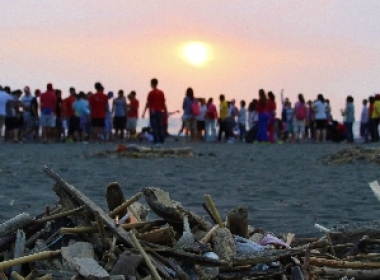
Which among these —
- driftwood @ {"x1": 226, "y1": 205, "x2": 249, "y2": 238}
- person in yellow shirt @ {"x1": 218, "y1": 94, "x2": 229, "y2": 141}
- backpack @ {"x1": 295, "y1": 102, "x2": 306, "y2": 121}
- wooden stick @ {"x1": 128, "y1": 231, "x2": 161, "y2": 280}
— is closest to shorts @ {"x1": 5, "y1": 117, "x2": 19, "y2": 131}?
person in yellow shirt @ {"x1": 218, "y1": 94, "x2": 229, "y2": 141}

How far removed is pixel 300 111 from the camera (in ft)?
94.7

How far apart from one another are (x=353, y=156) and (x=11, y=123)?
42.6ft

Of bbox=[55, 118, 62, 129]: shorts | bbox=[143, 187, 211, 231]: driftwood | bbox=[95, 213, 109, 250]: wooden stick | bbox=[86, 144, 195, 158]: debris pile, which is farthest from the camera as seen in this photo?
bbox=[55, 118, 62, 129]: shorts

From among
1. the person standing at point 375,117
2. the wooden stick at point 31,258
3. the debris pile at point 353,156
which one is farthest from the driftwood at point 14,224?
the person standing at point 375,117

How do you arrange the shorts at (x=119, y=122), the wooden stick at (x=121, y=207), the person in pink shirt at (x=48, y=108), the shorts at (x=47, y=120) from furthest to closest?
the shorts at (x=119, y=122), the shorts at (x=47, y=120), the person in pink shirt at (x=48, y=108), the wooden stick at (x=121, y=207)

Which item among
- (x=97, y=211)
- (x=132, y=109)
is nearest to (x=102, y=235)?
(x=97, y=211)

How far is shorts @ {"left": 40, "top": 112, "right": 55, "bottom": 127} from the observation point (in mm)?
25344

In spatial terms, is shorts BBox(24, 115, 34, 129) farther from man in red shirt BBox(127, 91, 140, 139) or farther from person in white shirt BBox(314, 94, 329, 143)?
person in white shirt BBox(314, 94, 329, 143)

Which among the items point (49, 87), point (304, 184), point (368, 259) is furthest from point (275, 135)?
point (368, 259)

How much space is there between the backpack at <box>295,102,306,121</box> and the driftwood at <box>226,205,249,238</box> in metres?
24.7

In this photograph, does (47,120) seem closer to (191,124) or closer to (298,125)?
(191,124)

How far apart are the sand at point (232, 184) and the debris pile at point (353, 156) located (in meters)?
0.43

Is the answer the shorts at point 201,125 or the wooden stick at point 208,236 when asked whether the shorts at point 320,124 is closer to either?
the shorts at point 201,125

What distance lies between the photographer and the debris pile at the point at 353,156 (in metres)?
15.0
